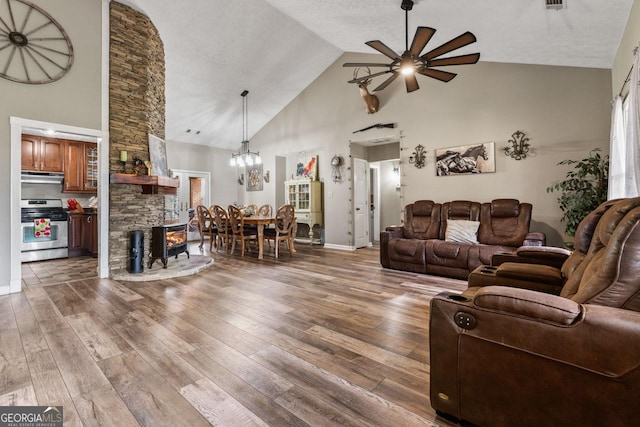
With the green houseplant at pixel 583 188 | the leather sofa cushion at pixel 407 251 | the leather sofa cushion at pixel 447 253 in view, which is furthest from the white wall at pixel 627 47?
the leather sofa cushion at pixel 407 251

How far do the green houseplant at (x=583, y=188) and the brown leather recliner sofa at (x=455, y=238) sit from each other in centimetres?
41

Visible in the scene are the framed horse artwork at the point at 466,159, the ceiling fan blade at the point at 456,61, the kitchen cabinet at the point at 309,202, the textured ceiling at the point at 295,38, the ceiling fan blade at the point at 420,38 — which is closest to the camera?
the ceiling fan blade at the point at 420,38

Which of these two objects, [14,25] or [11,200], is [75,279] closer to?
[11,200]

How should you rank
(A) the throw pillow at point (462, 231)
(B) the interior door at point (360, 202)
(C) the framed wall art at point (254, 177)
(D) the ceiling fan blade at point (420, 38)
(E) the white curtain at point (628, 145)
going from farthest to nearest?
(C) the framed wall art at point (254, 177), (B) the interior door at point (360, 202), (A) the throw pillow at point (462, 231), (D) the ceiling fan blade at point (420, 38), (E) the white curtain at point (628, 145)

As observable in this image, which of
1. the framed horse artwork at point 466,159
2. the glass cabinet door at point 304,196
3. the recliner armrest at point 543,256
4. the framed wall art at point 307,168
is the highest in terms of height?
the framed wall art at point 307,168

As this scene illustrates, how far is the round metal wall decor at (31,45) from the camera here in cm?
333

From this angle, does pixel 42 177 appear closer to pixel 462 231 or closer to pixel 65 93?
pixel 65 93

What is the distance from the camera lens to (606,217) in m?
1.46

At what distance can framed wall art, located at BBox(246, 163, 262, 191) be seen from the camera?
28.1ft

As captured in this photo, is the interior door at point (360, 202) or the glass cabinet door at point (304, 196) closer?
the interior door at point (360, 202)

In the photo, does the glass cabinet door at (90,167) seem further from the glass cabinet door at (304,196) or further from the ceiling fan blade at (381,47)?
the ceiling fan blade at (381,47)

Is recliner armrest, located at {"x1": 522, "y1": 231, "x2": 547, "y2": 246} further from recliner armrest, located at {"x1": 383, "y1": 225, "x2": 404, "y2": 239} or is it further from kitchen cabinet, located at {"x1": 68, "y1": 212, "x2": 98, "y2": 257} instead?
kitchen cabinet, located at {"x1": 68, "y1": 212, "x2": 98, "y2": 257}

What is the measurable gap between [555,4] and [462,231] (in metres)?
2.76

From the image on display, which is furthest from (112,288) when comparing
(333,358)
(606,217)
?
(606,217)
